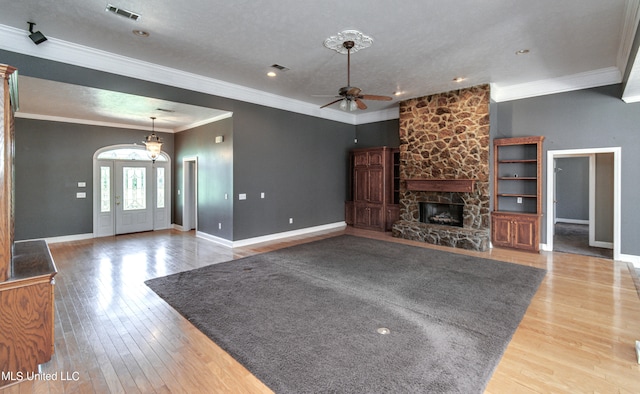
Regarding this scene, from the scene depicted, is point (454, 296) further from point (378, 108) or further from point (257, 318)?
point (378, 108)

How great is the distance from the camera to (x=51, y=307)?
8.16 feet

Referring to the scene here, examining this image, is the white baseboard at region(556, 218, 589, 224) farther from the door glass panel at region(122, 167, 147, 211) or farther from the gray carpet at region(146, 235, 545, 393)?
the door glass panel at region(122, 167, 147, 211)

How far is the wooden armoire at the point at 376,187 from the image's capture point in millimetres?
8297

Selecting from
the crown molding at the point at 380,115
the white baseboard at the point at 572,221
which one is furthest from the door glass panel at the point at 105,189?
the white baseboard at the point at 572,221

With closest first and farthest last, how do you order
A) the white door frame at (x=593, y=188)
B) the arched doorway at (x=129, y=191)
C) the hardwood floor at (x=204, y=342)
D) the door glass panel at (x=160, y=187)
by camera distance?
the hardwood floor at (x=204, y=342)
the white door frame at (x=593, y=188)
the arched doorway at (x=129, y=191)
the door glass panel at (x=160, y=187)

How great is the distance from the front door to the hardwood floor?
3435mm

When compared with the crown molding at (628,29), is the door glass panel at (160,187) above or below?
below

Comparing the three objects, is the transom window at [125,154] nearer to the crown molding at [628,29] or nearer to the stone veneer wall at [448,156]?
the stone veneer wall at [448,156]

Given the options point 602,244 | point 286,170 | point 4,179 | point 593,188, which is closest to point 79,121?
point 286,170

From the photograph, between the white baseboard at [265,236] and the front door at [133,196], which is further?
the front door at [133,196]

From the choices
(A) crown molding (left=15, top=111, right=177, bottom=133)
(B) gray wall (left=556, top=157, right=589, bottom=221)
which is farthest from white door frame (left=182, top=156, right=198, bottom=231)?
(B) gray wall (left=556, top=157, right=589, bottom=221)

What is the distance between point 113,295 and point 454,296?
4365mm

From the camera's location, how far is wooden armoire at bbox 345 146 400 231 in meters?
8.30

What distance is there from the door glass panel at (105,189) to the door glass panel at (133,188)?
325 mm
